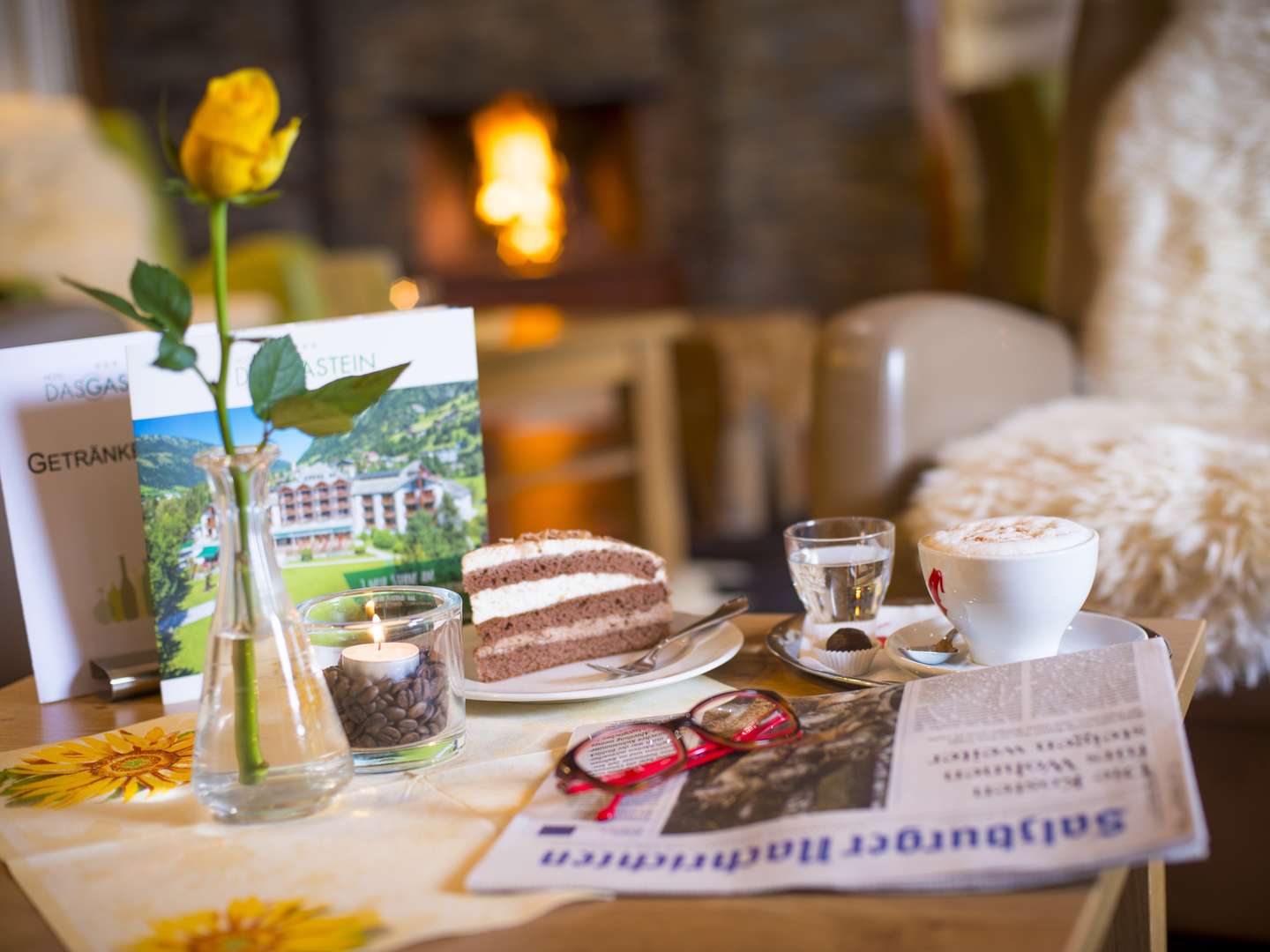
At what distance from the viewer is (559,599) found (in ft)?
2.51

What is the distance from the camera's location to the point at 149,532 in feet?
2.50

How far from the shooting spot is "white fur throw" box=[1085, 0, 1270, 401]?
1360mm

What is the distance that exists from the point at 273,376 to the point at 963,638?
17.1 inches

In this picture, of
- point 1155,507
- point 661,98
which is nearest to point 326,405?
point 1155,507

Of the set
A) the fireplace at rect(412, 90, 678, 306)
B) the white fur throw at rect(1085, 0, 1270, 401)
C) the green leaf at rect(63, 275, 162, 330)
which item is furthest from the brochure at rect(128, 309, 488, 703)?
the fireplace at rect(412, 90, 678, 306)

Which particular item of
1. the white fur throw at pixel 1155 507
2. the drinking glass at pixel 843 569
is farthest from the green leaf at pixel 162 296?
the white fur throw at pixel 1155 507

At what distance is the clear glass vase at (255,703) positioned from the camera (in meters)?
0.57

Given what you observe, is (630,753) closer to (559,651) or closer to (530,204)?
(559,651)

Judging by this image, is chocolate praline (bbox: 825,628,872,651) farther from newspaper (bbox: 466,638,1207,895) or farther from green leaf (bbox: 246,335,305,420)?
green leaf (bbox: 246,335,305,420)

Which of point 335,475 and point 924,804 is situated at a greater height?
point 335,475

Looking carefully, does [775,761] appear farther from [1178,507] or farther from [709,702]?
[1178,507]

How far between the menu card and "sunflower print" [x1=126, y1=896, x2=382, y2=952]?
1.24 ft

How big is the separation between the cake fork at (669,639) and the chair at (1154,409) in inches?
12.6

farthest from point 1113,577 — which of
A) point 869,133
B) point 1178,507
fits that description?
point 869,133
